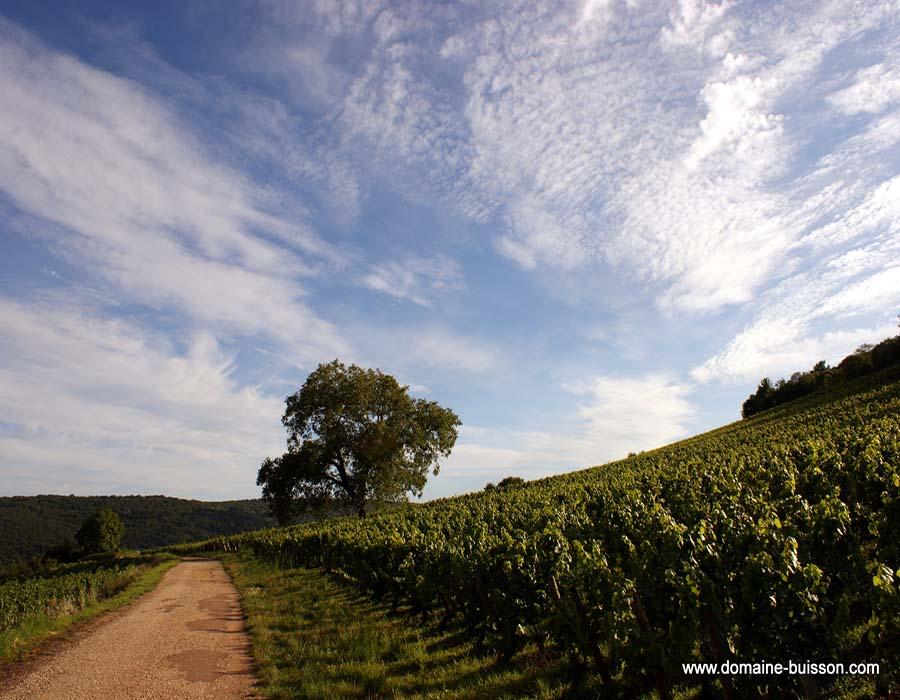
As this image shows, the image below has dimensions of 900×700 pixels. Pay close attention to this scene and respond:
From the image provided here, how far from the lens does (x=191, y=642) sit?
11.6 metres

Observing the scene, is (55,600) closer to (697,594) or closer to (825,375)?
(697,594)

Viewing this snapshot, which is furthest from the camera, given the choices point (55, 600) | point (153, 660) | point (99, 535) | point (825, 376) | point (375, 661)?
point (99, 535)

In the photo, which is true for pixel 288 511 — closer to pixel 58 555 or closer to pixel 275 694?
pixel 275 694

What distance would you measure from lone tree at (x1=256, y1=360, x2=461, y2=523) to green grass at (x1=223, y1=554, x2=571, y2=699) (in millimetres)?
31387

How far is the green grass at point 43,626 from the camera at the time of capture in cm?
1156

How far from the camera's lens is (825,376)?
72438mm

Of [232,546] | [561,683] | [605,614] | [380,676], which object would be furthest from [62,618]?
[232,546]

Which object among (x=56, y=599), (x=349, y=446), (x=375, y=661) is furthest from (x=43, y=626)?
(x=349, y=446)

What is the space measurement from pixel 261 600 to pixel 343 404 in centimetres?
3038

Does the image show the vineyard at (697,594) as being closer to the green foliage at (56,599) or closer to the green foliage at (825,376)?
the green foliage at (56,599)

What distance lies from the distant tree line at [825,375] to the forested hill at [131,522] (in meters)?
116

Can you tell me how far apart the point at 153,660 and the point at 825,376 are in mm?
85170

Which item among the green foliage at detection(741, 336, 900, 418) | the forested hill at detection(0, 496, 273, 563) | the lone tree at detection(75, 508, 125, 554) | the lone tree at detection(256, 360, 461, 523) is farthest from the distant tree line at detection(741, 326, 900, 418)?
the forested hill at detection(0, 496, 273, 563)

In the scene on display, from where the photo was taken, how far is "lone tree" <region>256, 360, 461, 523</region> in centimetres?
4656
